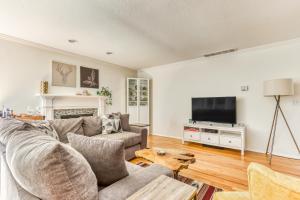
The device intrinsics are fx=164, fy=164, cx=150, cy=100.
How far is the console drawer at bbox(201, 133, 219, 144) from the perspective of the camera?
12.7ft

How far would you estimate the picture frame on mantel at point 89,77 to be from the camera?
443cm

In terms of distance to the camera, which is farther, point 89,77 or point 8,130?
point 89,77

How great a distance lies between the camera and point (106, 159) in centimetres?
109

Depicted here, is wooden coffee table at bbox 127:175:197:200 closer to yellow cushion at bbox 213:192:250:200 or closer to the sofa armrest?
yellow cushion at bbox 213:192:250:200

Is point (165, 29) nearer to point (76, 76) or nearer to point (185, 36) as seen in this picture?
point (185, 36)

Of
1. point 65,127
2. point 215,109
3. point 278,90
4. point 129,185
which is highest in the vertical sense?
point 278,90

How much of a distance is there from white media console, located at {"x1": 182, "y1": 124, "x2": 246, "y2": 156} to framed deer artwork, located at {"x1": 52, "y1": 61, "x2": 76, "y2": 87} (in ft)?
10.6

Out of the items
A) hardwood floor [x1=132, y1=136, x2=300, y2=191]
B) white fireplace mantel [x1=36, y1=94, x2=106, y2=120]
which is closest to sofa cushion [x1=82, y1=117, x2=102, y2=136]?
hardwood floor [x1=132, y1=136, x2=300, y2=191]

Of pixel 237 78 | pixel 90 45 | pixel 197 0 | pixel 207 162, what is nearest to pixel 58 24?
pixel 90 45

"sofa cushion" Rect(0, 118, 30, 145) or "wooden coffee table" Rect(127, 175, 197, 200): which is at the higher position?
"sofa cushion" Rect(0, 118, 30, 145)

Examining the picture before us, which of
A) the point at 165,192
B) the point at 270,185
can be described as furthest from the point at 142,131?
the point at 270,185

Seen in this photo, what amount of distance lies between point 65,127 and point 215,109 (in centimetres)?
333

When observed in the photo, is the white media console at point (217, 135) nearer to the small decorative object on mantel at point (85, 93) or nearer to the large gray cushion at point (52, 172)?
the small decorative object on mantel at point (85, 93)

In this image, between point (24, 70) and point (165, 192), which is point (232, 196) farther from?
point (24, 70)
